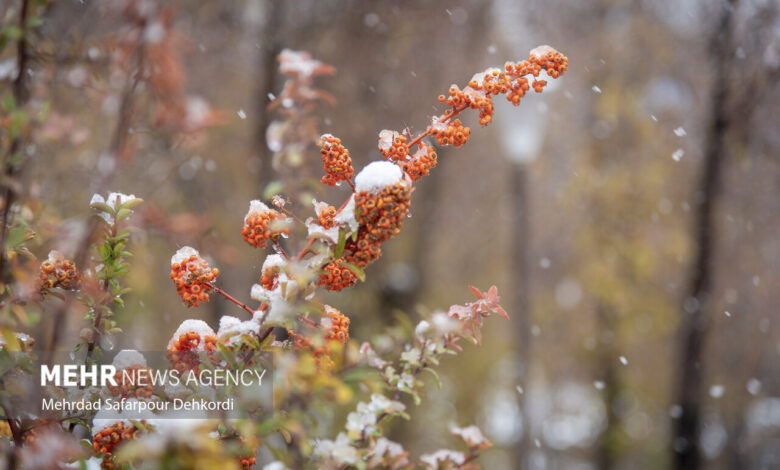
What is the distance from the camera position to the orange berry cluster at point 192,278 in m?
1.42

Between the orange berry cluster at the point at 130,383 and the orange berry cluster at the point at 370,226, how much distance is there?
492mm

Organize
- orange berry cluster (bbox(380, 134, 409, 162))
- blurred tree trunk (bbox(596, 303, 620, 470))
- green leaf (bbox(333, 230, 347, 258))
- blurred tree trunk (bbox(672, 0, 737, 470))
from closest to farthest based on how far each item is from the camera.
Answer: green leaf (bbox(333, 230, 347, 258))
orange berry cluster (bbox(380, 134, 409, 162))
blurred tree trunk (bbox(672, 0, 737, 470))
blurred tree trunk (bbox(596, 303, 620, 470))

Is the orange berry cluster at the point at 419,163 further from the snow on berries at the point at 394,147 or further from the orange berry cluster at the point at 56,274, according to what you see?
the orange berry cluster at the point at 56,274

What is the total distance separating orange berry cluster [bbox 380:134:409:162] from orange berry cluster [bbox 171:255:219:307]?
0.52 meters

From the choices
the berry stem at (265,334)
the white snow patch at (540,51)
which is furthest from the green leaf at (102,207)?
the white snow patch at (540,51)

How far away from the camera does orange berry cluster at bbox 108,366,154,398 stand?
1.43 metres

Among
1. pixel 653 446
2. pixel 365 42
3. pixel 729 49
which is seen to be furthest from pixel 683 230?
pixel 653 446

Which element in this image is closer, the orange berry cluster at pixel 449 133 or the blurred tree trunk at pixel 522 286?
the orange berry cluster at pixel 449 133

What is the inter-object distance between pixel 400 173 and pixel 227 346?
59 cm

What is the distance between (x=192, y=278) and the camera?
143cm

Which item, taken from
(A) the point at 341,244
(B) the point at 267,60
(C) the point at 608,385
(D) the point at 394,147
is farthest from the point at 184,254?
(C) the point at 608,385

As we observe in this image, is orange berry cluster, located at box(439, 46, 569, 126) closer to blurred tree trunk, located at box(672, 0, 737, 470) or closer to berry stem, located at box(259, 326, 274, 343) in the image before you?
berry stem, located at box(259, 326, 274, 343)

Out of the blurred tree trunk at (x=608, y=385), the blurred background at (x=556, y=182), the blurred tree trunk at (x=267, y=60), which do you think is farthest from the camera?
the blurred tree trunk at (x=608, y=385)

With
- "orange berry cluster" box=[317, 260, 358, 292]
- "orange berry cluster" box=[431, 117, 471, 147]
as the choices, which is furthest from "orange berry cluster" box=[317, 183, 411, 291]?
"orange berry cluster" box=[431, 117, 471, 147]
